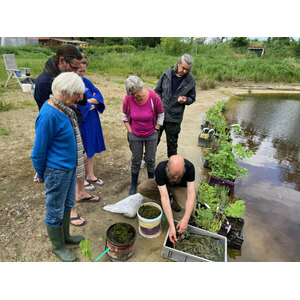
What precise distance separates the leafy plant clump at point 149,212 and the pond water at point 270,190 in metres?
0.95

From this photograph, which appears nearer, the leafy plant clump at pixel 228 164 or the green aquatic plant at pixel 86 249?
the green aquatic plant at pixel 86 249

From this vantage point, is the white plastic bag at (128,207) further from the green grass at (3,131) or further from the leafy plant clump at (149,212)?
the green grass at (3,131)

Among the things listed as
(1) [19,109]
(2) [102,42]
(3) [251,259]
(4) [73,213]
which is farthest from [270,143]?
(2) [102,42]

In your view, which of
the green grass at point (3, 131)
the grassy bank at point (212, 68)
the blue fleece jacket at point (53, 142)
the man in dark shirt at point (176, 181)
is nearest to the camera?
the blue fleece jacket at point (53, 142)

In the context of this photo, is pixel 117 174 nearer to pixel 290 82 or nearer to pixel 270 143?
pixel 270 143

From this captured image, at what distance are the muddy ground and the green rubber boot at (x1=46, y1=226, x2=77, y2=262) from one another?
0.32ft

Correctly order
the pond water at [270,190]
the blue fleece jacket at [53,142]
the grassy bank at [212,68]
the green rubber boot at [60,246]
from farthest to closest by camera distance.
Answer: the grassy bank at [212,68] < the pond water at [270,190] < the green rubber boot at [60,246] < the blue fleece jacket at [53,142]

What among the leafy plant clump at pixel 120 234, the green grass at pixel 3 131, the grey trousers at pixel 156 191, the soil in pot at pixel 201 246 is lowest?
the green grass at pixel 3 131

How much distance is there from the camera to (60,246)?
2121 millimetres

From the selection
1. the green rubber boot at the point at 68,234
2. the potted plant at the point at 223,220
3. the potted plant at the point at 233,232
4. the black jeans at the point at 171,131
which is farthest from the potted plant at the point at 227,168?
the green rubber boot at the point at 68,234

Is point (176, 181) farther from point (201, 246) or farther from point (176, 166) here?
point (201, 246)

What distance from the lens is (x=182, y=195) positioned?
8.61ft

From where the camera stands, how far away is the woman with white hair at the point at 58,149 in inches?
64.7

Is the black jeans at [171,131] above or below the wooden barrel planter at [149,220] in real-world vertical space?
above
